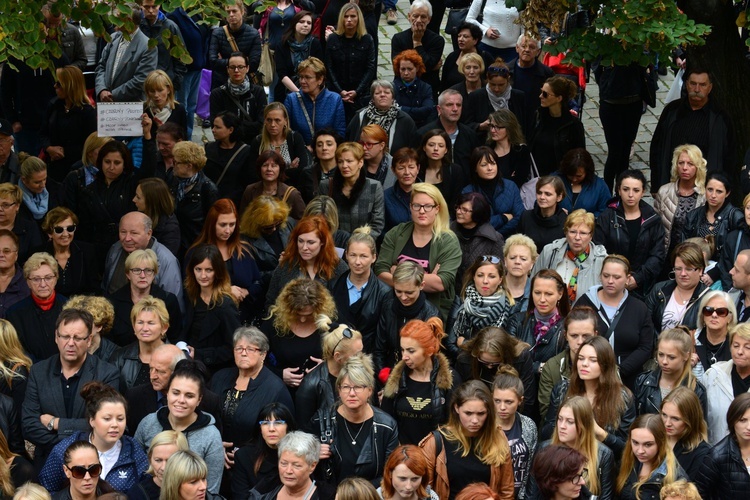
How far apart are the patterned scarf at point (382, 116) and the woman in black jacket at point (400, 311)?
2958 mm

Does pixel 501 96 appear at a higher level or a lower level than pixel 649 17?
lower

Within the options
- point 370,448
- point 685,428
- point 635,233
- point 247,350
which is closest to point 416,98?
point 635,233

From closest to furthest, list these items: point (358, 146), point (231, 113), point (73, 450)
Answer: point (73, 450) < point (358, 146) < point (231, 113)

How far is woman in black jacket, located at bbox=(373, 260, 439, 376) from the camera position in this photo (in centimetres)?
1044

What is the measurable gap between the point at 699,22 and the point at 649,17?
1.29 meters

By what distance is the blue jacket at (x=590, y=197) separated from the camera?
12.4 metres

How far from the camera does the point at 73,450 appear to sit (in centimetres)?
848

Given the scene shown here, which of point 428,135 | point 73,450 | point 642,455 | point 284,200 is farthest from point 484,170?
point 73,450

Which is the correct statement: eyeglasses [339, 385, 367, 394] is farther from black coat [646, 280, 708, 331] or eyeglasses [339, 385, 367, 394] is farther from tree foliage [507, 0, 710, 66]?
tree foliage [507, 0, 710, 66]

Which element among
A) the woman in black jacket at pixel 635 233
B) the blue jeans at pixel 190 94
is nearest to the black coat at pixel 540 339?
the woman in black jacket at pixel 635 233

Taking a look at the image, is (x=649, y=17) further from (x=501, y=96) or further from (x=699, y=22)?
(x=501, y=96)

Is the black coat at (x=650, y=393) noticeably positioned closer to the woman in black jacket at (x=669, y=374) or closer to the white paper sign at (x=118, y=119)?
the woman in black jacket at (x=669, y=374)

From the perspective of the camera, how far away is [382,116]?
13.3 metres

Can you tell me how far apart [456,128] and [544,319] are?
337 centimetres
